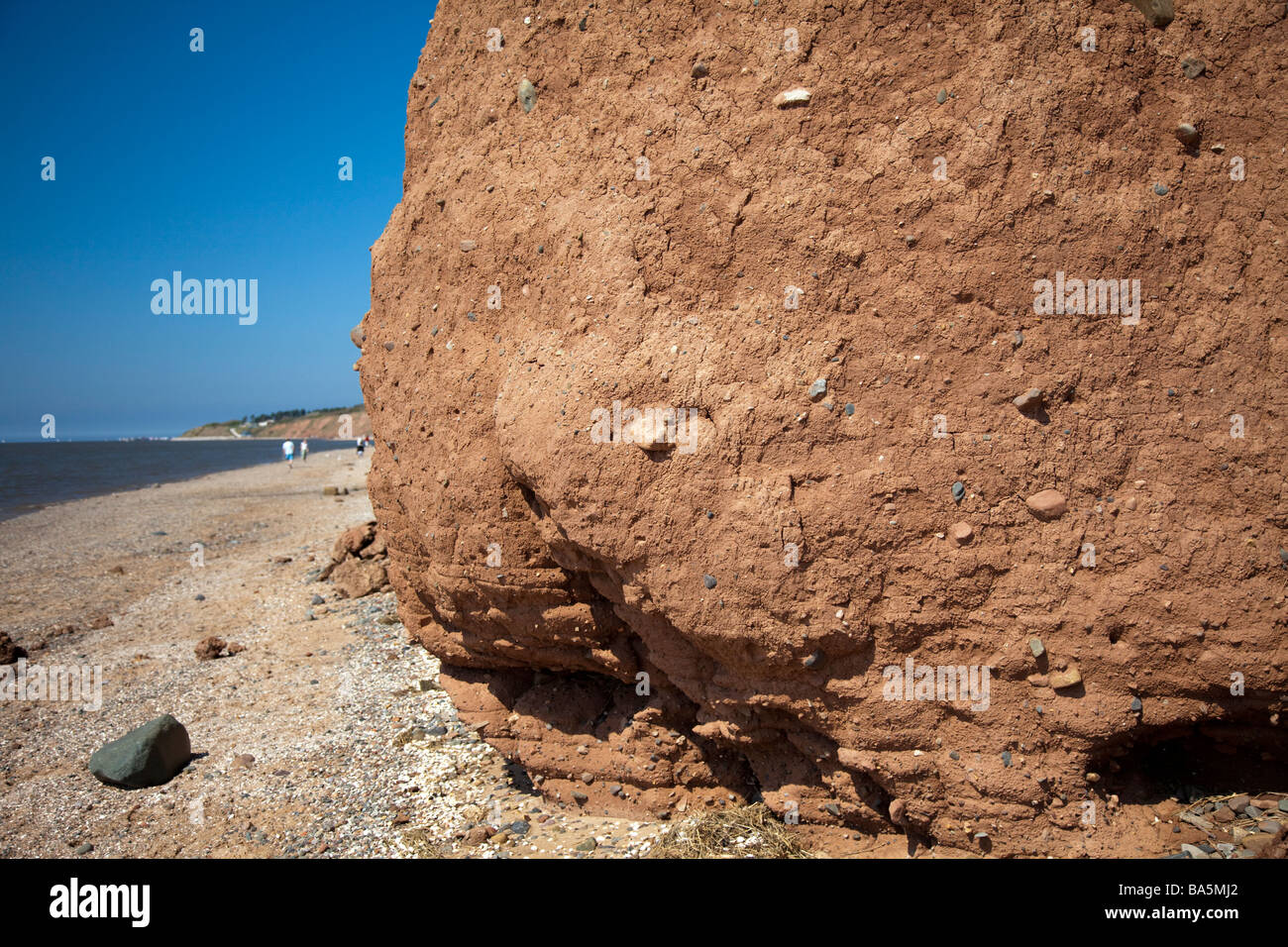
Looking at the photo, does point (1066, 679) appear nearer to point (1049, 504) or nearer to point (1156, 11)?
point (1049, 504)

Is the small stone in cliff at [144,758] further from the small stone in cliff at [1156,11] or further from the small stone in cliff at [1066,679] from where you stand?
the small stone in cliff at [1156,11]

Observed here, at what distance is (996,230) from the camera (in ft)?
11.2

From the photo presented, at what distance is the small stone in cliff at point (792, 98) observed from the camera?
3674 millimetres

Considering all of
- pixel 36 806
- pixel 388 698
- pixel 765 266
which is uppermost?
pixel 765 266

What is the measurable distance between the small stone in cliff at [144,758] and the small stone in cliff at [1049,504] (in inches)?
272

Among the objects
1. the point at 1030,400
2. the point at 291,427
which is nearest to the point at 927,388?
the point at 1030,400

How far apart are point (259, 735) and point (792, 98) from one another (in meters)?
6.88

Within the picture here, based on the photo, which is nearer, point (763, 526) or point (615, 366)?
point (763, 526)

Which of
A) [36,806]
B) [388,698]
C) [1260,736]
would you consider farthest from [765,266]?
[36,806]

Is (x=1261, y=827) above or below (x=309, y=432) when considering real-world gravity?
below

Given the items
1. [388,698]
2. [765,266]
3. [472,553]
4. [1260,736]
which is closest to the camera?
[1260,736]

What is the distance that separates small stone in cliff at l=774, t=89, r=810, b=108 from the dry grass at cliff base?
158 inches

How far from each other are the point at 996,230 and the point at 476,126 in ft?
10.8

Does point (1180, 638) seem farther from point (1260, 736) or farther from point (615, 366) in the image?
point (615, 366)
